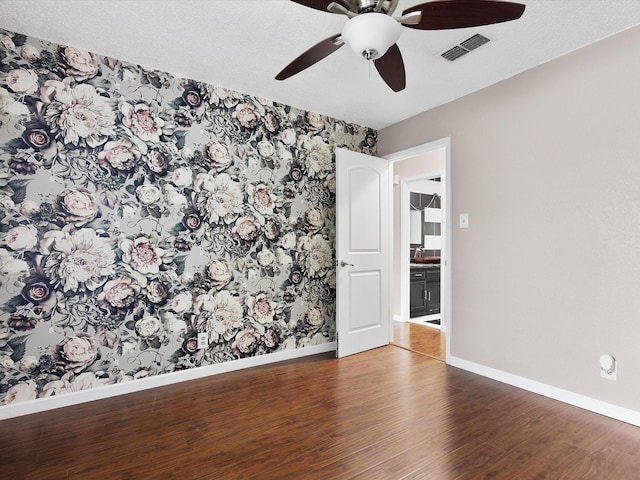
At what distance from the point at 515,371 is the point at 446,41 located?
2.60 m

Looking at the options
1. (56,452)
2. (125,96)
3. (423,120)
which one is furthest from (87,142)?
(423,120)

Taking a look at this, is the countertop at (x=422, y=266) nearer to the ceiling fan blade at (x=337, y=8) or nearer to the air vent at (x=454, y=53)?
the air vent at (x=454, y=53)

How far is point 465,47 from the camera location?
2.51 meters

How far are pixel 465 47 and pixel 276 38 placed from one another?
133cm

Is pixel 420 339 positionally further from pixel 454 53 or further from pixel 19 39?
pixel 19 39

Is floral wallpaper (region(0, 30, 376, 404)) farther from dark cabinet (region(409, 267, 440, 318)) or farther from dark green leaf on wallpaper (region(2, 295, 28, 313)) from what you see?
dark cabinet (region(409, 267, 440, 318))

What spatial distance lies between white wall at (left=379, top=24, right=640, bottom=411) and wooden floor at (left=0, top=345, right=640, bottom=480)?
0.39 m

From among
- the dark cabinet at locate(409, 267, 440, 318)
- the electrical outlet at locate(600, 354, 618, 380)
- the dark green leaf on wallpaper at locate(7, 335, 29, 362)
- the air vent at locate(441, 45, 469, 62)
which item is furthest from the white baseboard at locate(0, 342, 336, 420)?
the air vent at locate(441, 45, 469, 62)

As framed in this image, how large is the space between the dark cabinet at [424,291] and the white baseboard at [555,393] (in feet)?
6.86

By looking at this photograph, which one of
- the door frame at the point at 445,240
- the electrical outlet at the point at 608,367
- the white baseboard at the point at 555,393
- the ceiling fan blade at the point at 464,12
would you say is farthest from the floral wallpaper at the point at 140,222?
the electrical outlet at the point at 608,367

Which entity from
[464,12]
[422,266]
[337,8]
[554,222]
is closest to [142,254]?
[337,8]

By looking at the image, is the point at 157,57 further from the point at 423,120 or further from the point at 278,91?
the point at 423,120

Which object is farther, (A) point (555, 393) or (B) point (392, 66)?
(A) point (555, 393)

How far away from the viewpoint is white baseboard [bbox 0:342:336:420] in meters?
2.40
